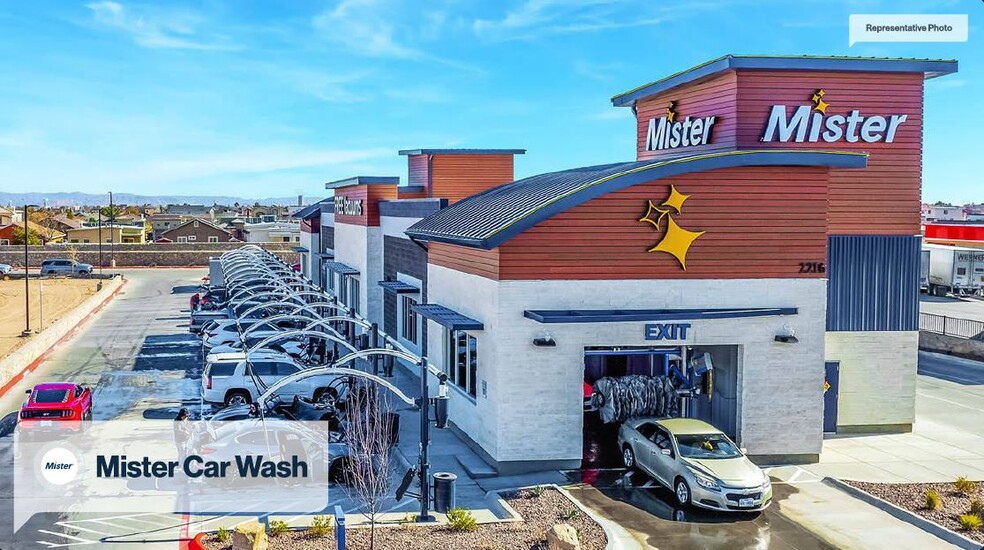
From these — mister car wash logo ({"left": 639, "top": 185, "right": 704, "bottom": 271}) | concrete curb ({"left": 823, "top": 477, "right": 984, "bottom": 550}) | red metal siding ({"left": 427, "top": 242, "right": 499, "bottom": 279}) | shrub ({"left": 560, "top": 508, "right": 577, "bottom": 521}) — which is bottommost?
concrete curb ({"left": 823, "top": 477, "right": 984, "bottom": 550})

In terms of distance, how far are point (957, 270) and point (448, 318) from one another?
5674cm

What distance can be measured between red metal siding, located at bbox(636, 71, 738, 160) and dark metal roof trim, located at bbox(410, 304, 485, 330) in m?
9.28

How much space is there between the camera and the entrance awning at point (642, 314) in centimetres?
2161

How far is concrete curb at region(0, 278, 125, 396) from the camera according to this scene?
3347 cm

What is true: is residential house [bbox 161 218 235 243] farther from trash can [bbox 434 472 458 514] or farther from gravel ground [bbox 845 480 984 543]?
gravel ground [bbox 845 480 984 543]

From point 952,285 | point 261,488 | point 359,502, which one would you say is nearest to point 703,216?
point 359,502

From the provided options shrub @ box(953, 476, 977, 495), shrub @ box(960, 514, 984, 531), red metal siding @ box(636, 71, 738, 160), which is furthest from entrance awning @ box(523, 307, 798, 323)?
shrub @ box(960, 514, 984, 531)

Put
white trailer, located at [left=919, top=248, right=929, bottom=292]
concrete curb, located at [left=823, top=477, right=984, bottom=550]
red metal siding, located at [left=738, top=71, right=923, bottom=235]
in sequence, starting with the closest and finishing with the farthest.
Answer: concrete curb, located at [left=823, top=477, right=984, bottom=550] → red metal siding, located at [left=738, top=71, right=923, bottom=235] → white trailer, located at [left=919, top=248, right=929, bottom=292]

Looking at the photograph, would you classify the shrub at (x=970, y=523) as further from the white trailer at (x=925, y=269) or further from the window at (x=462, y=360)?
the white trailer at (x=925, y=269)

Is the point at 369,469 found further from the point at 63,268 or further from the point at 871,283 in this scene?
the point at 63,268

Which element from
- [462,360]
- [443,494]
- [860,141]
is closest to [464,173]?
[462,360]

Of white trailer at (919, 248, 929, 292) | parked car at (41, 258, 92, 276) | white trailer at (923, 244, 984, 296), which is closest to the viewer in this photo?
white trailer at (923, 244, 984, 296)

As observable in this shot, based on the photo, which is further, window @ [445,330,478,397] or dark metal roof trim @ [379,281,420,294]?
dark metal roof trim @ [379,281,420,294]

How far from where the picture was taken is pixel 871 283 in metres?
26.7
